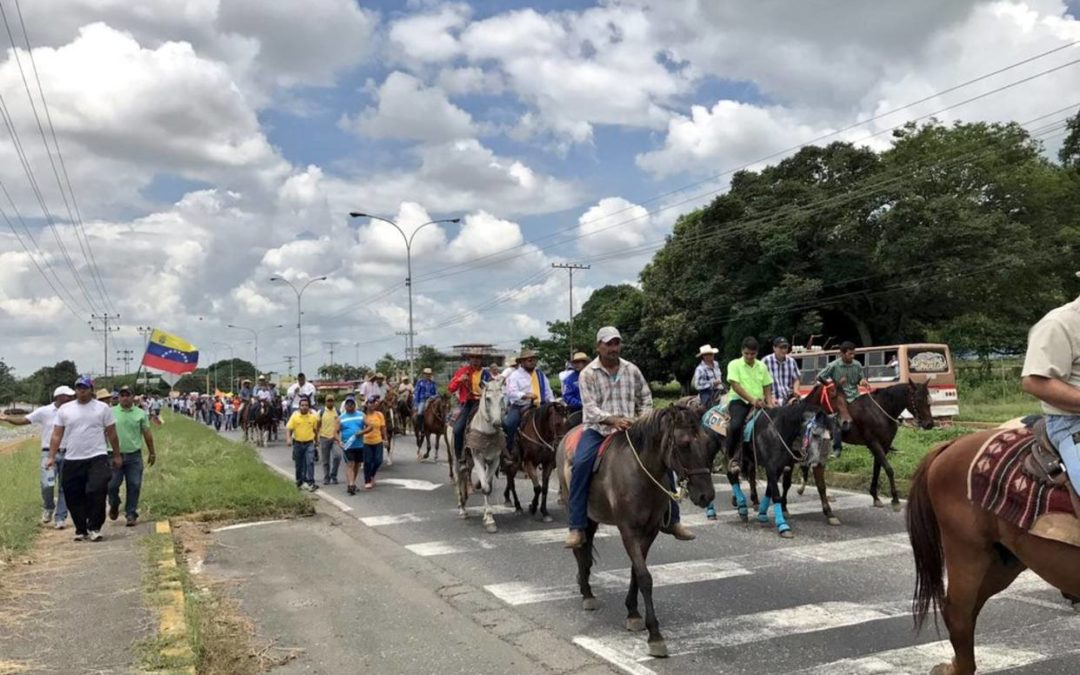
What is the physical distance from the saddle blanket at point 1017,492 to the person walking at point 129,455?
32.4 feet

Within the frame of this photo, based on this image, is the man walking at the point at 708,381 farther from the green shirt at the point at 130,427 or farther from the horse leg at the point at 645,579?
the green shirt at the point at 130,427

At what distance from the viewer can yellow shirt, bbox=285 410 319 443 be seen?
580 inches

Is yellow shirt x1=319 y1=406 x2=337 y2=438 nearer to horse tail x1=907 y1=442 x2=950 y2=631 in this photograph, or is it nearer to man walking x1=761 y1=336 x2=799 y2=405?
man walking x1=761 y1=336 x2=799 y2=405

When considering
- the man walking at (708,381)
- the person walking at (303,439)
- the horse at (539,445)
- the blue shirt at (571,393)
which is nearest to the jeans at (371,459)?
the person walking at (303,439)

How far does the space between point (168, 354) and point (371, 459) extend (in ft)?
49.3

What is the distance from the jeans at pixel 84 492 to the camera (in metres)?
9.46

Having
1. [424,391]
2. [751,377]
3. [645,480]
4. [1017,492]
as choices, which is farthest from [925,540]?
[424,391]

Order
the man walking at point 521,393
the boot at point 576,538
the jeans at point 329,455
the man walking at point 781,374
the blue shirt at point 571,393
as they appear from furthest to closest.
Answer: the jeans at point 329,455, the blue shirt at point 571,393, the man walking at point 521,393, the man walking at point 781,374, the boot at point 576,538

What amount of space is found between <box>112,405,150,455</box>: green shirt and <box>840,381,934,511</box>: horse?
958 cm

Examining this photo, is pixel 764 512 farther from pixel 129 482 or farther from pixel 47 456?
pixel 47 456

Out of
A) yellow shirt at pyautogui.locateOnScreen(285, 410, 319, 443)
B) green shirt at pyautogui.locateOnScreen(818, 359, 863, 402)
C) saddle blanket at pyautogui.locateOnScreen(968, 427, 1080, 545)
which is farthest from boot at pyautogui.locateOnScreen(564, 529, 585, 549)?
yellow shirt at pyautogui.locateOnScreen(285, 410, 319, 443)

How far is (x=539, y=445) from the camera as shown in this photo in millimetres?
11094

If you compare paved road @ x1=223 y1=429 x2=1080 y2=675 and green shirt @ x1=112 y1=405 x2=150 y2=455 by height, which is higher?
green shirt @ x1=112 y1=405 x2=150 y2=455

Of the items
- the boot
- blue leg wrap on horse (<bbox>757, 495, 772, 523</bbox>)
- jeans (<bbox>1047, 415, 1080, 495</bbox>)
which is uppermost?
jeans (<bbox>1047, 415, 1080, 495</bbox>)
